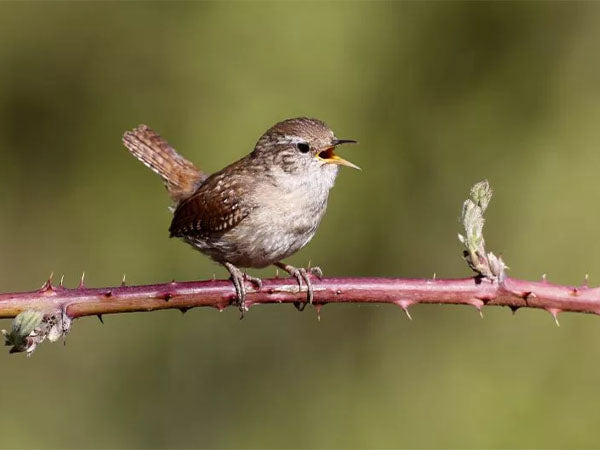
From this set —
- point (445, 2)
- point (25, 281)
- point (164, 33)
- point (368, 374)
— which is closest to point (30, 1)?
point (164, 33)

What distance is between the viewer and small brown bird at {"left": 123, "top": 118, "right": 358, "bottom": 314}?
11.5 ft

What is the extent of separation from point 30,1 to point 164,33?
1.02 meters

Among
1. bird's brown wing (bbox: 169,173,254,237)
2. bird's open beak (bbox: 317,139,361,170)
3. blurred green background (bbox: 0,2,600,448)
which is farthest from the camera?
blurred green background (bbox: 0,2,600,448)

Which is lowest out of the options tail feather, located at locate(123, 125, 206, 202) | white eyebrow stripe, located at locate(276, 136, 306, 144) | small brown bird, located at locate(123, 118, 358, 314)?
small brown bird, located at locate(123, 118, 358, 314)

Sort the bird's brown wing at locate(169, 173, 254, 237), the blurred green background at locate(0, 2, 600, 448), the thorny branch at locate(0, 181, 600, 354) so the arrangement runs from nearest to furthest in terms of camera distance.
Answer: the thorny branch at locate(0, 181, 600, 354)
the bird's brown wing at locate(169, 173, 254, 237)
the blurred green background at locate(0, 2, 600, 448)

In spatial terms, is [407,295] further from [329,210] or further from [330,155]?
[329,210]

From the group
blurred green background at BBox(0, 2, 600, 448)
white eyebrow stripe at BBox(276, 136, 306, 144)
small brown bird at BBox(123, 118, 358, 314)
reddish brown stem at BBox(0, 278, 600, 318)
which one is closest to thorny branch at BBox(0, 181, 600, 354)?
reddish brown stem at BBox(0, 278, 600, 318)

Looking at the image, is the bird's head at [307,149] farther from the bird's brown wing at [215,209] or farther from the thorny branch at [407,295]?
the thorny branch at [407,295]

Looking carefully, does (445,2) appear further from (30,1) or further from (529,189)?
(30,1)

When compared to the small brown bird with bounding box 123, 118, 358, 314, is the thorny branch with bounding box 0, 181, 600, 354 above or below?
below

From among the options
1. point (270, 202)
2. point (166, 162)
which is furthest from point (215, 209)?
point (166, 162)

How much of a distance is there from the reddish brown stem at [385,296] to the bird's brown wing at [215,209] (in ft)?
4.13

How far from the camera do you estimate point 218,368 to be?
513cm

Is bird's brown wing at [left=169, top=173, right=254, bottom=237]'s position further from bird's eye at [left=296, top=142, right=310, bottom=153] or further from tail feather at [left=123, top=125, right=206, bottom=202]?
tail feather at [left=123, top=125, right=206, bottom=202]
